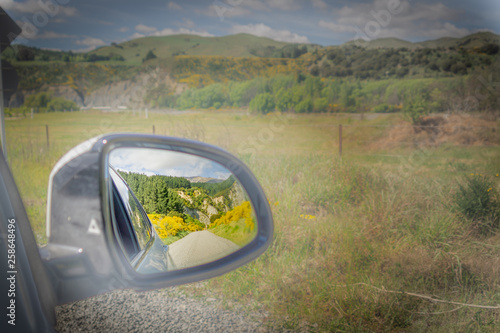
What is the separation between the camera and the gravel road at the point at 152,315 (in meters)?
2.42

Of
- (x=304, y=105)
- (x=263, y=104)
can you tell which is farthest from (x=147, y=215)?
(x=304, y=105)

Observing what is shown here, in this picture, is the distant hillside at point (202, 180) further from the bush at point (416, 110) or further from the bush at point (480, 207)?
the bush at point (416, 110)

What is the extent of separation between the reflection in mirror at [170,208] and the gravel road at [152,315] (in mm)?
1478

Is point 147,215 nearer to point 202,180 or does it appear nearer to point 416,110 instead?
point 202,180

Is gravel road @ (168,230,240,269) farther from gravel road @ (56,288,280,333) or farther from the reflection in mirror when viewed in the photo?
gravel road @ (56,288,280,333)

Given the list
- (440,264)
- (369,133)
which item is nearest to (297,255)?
(440,264)

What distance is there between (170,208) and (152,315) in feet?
6.22

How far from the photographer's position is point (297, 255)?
3555 mm

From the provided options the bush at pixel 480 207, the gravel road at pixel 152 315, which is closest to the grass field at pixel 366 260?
the bush at pixel 480 207

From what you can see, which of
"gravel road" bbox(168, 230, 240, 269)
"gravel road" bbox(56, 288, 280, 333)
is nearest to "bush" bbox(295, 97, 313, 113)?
"gravel road" bbox(56, 288, 280, 333)

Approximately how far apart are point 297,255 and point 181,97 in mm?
30582

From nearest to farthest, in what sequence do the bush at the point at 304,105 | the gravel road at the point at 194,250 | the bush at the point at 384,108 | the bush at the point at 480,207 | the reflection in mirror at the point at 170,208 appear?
the reflection in mirror at the point at 170,208
the gravel road at the point at 194,250
the bush at the point at 480,207
the bush at the point at 384,108
the bush at the point at 304,105

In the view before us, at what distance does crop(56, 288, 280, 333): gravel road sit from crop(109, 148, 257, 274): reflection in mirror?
58.2 inches

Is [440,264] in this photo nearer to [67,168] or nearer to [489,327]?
[489,327]
